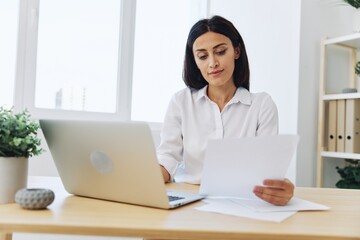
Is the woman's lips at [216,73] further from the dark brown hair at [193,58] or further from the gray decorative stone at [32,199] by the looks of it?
the gray decorative stone at [32,199]

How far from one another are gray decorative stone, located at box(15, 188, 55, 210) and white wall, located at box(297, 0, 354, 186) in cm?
189

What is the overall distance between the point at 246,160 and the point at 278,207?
5.9 inches

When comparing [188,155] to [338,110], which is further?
[338,110]

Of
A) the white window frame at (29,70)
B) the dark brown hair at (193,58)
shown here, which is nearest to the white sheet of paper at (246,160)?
the dark brown hair at (193,58)

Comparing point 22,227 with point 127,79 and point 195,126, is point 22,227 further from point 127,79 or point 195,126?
point 127,79

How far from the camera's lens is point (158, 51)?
8.63ft

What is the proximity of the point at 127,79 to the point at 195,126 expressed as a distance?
1.05 m

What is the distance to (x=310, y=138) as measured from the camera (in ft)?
7.87

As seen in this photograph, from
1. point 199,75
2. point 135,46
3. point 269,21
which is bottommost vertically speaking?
point 199,75

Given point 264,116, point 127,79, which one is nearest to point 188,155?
point 264,116

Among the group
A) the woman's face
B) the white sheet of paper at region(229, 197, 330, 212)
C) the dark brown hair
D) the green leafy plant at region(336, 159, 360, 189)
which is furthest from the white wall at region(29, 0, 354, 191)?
the white sheet of paper at region(229, 197, 330, 212)

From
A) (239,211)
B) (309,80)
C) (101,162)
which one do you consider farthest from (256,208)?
(309,80)

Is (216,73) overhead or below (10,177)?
overhead

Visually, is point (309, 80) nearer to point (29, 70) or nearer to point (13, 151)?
point (29, 70)
